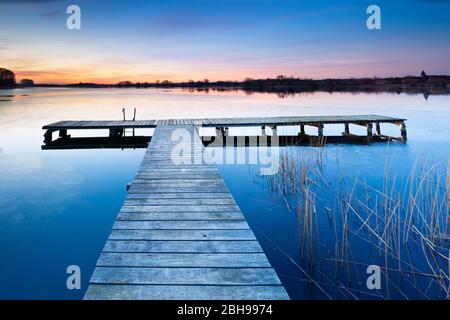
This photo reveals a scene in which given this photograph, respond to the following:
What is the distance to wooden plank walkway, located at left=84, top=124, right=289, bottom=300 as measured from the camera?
6.65 feet

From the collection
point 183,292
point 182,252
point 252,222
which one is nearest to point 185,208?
point 182,252

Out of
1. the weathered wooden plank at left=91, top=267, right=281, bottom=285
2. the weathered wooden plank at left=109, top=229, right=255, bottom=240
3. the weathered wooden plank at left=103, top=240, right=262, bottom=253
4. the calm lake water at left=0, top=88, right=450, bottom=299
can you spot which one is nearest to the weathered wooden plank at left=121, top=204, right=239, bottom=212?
the weathered wooden plank at left=109, top=229, right=255, bottom=240

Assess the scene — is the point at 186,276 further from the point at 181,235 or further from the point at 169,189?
the point at 169,189

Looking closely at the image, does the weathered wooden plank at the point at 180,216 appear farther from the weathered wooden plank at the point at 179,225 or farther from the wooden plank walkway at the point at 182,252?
the weathered wooden plank at the point at 179,225

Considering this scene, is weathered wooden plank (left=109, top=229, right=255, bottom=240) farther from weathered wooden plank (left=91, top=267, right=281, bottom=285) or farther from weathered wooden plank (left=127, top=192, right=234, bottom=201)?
weathered wooden plank (left=127, top=192, right=234, bottom=201)

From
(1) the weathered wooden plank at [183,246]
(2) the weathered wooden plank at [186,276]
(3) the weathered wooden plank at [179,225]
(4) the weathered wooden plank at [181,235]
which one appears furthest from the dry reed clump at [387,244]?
(2) the weathered wooden plank at [186,276]

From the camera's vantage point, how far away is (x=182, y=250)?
2.57m

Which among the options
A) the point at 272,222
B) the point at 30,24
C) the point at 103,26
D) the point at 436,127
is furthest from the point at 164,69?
the point at 272,222

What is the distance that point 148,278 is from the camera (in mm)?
2141

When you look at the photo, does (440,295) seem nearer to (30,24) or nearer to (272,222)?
(272,222)

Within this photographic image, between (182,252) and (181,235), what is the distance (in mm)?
341

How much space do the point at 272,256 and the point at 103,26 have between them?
1989 cm

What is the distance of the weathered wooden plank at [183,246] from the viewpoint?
256 cm

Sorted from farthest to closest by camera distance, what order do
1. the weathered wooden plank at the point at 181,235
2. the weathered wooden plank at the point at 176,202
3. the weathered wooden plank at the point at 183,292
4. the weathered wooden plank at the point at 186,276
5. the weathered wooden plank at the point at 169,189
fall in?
the weathered wooden plank at the point at 169,189
the weathered wooden plank at the point at 176,202
the weathered wooden plank at the point at 181,235
the weathered wooden plank at the point at 186,276
the weathered wooden plank at the point at 183,292
